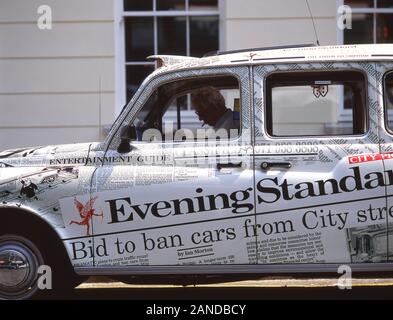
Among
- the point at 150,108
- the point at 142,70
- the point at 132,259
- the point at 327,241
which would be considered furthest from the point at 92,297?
the point at 142,70

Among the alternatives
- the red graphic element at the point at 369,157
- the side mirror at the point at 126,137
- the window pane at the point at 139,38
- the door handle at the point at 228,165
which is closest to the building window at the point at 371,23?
the window pane at the point at 139,38

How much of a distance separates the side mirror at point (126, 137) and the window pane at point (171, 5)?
485 cm

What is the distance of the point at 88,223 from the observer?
5.39 metres

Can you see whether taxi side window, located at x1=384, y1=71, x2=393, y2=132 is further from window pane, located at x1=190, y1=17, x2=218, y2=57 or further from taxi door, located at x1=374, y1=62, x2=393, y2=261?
window pane, located at x1=190, y1=17, x2=218, y2=57

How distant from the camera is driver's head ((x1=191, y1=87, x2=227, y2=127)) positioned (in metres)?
5.78

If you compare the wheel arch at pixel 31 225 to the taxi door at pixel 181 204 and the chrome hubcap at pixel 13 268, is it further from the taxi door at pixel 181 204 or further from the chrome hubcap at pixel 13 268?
the taxi door at pixel 181 204

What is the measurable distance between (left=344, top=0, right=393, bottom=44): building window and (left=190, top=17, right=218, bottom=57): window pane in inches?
70.1

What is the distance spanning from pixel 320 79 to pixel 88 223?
203 centimetres

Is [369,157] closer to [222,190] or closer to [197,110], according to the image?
[222,190]

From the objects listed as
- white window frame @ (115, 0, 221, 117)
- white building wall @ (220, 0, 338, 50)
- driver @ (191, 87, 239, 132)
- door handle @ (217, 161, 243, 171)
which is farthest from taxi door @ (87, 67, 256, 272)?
white window frame @ (115, 0, 221, 117)

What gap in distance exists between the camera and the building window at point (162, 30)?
999 cm

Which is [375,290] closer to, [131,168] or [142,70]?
[131,168]

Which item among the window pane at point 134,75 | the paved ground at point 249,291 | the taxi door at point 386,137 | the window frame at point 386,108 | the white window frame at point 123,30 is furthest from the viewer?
the window pane at point 134,75

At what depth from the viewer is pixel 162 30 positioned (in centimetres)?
1005
